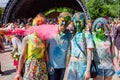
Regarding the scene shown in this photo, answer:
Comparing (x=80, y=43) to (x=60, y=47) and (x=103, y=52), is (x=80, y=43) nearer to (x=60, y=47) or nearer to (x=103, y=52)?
(x=60, y=47)

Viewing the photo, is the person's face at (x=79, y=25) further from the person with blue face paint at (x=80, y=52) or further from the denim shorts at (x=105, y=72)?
the denim shorts at (x=105, y=72)

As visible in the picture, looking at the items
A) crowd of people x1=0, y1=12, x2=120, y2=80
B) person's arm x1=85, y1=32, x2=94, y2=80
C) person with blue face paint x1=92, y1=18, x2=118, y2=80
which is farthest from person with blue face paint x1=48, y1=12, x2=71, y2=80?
person with blue face paint x1=92, y1=18, x2=118, y2=80

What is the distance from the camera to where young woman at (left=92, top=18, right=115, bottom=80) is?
6.34 m

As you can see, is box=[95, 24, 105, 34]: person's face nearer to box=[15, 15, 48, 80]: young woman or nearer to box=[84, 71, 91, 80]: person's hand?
box=[84, 71, 91, 80]: person's hand

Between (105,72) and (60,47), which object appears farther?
(105,72)

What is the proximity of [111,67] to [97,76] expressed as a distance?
0.27 metres

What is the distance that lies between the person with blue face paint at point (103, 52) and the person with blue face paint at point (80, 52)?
397 mm

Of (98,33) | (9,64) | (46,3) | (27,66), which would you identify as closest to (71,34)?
(98,33)

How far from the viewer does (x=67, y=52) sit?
6.07 m

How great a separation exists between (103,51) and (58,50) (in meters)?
0.81

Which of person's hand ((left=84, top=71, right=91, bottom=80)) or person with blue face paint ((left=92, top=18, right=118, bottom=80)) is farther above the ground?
person with blue face paint ((left=92, top=18, right=118, bottom=80))

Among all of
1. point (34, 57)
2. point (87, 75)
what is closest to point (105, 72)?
point (87, 75)

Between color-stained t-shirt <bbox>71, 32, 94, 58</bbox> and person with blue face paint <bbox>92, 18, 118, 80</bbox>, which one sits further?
person with blue face paint <bbox>92, 18, 118, 80</bbox>

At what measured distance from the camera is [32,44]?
18.4ft
